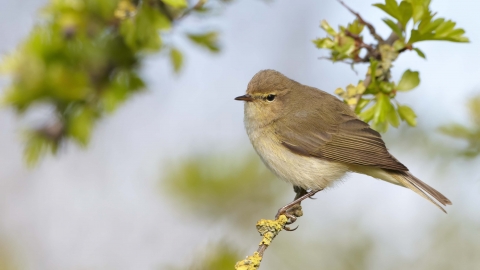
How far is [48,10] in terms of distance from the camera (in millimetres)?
2709

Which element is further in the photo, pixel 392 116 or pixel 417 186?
pixel 417 186

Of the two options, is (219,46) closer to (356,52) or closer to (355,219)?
(356,52)

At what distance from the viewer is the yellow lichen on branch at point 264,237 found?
232cm

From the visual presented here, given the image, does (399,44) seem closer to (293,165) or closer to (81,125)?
(293,165)

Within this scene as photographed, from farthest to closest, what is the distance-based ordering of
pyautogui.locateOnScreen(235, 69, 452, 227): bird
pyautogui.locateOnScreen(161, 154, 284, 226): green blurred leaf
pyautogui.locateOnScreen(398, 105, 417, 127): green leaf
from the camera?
pyautogui.locateOnScreen(161, 154, 284, 226): green blurred leaf < pyautogui.locateOnScreen(235, 69, 452, 227): bird < pyautogui.locateOnScreen(398, 105, 417, 127): green leaf

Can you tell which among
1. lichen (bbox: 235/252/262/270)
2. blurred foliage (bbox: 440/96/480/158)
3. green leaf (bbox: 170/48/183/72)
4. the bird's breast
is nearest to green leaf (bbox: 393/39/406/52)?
blurred foliage (bbox: 440/96/480/158)

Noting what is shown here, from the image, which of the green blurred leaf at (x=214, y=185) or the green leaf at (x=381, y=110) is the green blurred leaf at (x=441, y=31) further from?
the green blurred leaf at (x=214, y=185)

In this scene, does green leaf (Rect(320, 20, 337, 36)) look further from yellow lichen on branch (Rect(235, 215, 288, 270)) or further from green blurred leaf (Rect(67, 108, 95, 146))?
green blurred leaf (Rect(67, 108, 95, 146))

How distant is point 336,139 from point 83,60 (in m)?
1.71

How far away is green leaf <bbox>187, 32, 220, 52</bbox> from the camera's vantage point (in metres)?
2.89

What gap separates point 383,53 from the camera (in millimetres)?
2820

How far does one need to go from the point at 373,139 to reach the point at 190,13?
1.47m

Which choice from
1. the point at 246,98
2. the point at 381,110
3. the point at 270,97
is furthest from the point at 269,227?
the point at 270,97

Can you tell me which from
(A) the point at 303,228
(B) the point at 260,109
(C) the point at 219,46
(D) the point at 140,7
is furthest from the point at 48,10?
(A) the point at 303,228
